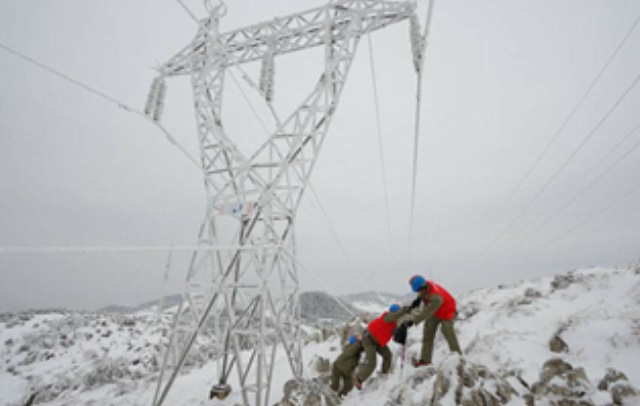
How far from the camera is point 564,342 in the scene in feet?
16.3

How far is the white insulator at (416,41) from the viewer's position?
655cm

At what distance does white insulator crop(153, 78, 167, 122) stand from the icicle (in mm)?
2893

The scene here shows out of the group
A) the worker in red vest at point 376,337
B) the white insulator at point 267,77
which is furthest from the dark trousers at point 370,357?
the white insulator at point 267,77

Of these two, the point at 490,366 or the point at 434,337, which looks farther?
the point at 434,337

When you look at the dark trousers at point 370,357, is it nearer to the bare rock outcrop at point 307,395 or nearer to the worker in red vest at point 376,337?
the worker in red vest at point 376,337

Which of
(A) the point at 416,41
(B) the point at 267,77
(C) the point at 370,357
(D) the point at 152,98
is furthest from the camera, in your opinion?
(D) the point at 152,98

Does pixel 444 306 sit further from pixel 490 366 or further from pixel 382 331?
pixel 382 331

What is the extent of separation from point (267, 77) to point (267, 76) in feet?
0.10

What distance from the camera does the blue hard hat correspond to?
5148 millimetres

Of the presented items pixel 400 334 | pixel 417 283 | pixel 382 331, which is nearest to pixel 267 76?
pixel 417 283

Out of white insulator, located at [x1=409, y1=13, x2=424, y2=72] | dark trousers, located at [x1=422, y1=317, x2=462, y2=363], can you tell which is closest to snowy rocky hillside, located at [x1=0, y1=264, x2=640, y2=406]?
dark trousers, located at [x1=422, y1=317, x2=462, y2=363]

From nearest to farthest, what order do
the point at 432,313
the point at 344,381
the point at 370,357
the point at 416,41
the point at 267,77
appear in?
1. the point at 432,313
2. the point at 370,357
3. the point at 344,381
4. the point at 416,41
5. the point at 267,77

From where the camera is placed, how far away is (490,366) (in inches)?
191

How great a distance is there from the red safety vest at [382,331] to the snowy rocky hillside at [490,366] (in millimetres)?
717
